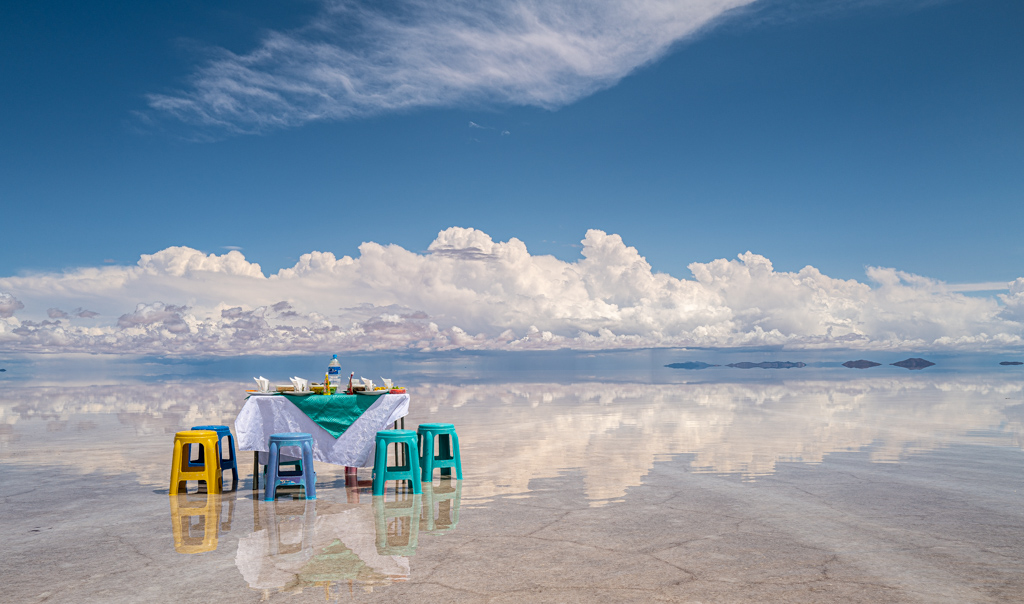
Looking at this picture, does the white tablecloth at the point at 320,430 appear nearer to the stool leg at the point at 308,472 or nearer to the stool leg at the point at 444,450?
the stool leg at the point at 444,450

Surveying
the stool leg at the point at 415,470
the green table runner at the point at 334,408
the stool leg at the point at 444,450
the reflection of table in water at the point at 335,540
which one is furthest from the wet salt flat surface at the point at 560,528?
the green table runner at the point at 334,408

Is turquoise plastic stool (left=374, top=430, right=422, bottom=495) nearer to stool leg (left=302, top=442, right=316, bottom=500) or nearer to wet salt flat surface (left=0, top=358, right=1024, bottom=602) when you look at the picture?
wet salt flat surface (left=0, top=358, right=1024, bottom=602)

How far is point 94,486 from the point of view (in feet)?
29.4

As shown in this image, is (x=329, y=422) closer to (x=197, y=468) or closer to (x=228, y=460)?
(x=228, y=460)

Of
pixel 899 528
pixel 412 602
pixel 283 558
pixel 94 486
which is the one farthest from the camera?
pixel 94 486

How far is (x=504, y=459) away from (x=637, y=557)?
19.1ft

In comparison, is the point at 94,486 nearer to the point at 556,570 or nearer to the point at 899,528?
the point at 556,570

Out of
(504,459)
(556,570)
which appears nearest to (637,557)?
(556,570)

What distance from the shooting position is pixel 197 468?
8.59 metres

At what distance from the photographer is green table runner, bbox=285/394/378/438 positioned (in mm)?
9430

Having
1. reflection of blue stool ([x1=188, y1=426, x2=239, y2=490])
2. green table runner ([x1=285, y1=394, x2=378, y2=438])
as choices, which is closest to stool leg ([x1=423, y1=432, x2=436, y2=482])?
green table runner ([x1=285, y1=394, x2=378, y2=438])

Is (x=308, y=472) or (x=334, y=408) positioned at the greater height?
(x=334, y=408)

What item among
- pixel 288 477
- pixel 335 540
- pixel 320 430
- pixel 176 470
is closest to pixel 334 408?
pixel 320 430

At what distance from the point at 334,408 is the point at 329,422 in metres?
0.22
